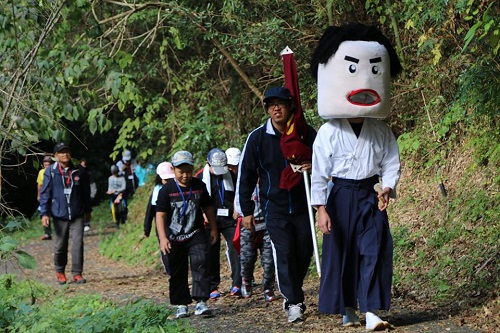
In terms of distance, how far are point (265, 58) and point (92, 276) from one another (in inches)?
204

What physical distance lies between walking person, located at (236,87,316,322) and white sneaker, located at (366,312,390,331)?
3.66ft

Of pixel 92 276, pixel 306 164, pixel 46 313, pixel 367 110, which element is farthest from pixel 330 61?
pixel 92 276

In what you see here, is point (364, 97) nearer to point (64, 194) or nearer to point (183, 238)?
point (183, 238)

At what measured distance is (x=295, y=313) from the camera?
9188 mm

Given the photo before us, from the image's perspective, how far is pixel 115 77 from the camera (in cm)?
987

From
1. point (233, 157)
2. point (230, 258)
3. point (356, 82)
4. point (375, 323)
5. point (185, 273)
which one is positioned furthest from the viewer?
point (233, 157)

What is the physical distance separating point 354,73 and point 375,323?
2.15m

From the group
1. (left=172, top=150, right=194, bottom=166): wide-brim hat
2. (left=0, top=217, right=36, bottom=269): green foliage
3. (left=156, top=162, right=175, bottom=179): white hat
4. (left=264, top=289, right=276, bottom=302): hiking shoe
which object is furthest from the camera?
(left=156, top=162, right=175, bottom=179): white hat

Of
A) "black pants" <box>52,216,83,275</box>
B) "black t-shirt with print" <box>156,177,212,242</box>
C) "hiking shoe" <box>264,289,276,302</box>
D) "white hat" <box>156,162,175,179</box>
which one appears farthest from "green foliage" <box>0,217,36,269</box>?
"black pants" <box>52,216,83,275</box>

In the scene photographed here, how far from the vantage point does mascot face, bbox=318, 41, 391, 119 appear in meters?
8.38

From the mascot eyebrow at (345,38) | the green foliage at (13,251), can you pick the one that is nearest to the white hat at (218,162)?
the mascot eyebrow at (345,38)

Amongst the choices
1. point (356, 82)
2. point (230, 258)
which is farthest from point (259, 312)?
point (356, 82)

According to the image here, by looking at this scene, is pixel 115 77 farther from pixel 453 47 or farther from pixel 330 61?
pixel 453 47

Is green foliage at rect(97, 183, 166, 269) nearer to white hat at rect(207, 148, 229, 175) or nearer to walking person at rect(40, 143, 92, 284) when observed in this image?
walking person at rect(40, 143, 92, 284)
